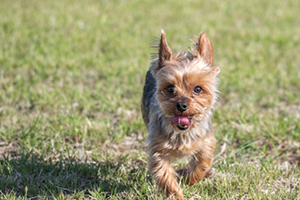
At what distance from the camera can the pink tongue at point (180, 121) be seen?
315 centimetres

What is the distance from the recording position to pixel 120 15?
32.3 feet

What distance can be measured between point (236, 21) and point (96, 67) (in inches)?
170

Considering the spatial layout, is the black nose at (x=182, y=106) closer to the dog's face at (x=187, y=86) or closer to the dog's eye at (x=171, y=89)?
the dog's face at (x=187, y=86)

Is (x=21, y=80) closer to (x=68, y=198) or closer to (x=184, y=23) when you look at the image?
(x=68, y=198)

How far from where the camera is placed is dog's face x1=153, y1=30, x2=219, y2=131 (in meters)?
3.16

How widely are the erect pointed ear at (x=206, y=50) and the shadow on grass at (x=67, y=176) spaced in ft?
4.40

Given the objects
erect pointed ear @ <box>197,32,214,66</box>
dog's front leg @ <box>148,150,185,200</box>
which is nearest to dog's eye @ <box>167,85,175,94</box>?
erect pointed ear @ <box>197,32,214,66</box>

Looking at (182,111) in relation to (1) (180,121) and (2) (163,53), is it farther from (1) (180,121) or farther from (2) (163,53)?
(2) (163,53)

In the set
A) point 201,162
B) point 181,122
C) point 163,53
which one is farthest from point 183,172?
point 163,53

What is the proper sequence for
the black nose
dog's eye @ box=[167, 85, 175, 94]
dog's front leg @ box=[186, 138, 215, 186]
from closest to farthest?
the black nose
dog's eye @ box=[167, 85, 175, 94]
dog's front leg @ box=[186, 138, 215, 186]

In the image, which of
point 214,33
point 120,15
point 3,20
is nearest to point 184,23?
point 214,33

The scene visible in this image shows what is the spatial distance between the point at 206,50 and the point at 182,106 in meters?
0.66

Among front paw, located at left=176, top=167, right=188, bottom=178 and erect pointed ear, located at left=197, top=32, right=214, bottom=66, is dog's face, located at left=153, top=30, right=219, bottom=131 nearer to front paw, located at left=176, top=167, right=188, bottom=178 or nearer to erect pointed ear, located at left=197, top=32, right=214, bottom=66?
erect pointed ear, located at left=197, top=32, right=214, bottom=66

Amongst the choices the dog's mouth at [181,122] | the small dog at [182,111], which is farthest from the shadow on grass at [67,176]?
the dog's mouth at [181,122]
